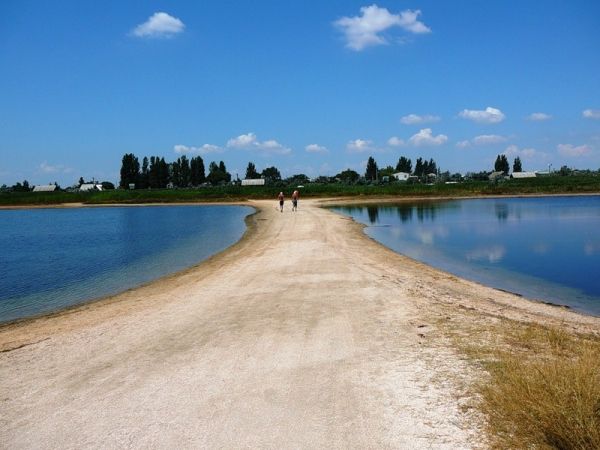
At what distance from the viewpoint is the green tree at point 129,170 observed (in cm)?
14738

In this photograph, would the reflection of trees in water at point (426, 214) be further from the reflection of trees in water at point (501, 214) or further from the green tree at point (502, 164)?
the green tree at point (502, 164)

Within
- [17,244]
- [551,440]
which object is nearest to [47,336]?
[551,440]

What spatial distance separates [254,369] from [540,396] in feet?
13.2

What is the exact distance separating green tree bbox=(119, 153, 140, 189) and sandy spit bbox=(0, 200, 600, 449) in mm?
141873

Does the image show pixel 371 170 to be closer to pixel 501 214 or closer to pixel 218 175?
pixel 218 175

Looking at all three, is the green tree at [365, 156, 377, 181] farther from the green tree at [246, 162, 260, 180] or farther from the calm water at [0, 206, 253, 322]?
the calm water at [0, 206, 253, 322]

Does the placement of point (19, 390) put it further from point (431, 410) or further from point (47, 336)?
point (431, 410)

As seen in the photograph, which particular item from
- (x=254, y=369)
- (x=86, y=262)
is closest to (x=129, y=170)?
(x=86, y=262)

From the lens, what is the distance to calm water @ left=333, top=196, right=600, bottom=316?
53.8ft

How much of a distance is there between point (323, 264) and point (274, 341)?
9821 mm

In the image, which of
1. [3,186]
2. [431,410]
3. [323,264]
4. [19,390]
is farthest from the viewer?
[3,186]

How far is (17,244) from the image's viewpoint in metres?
36.9

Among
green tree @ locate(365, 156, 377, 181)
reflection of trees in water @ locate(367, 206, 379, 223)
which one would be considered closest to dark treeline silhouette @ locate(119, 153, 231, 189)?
green tree @ locate(365, 156, 377, 181)

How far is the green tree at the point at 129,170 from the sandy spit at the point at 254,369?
141873 millimetres
